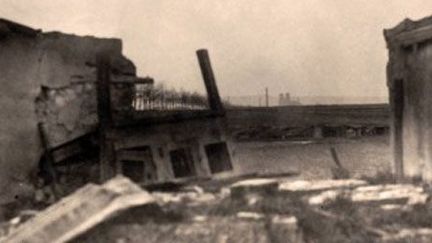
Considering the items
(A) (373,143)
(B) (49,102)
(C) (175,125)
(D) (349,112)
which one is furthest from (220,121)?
(D) (349,112)

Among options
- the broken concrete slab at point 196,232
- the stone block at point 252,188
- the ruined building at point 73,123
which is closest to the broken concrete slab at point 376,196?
the stone block at point 252,188

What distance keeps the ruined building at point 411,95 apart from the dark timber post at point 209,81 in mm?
3338

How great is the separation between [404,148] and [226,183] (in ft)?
8.98

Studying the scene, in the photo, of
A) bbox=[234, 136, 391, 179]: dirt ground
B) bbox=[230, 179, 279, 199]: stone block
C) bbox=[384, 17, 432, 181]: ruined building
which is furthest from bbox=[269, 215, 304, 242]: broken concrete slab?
bbox=[234, 136, 391, 179]: dirt ground

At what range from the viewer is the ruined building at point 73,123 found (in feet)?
36.9

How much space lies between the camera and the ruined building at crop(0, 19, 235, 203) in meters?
11.2

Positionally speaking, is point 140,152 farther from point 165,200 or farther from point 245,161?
point 245,161

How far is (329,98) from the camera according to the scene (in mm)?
80812

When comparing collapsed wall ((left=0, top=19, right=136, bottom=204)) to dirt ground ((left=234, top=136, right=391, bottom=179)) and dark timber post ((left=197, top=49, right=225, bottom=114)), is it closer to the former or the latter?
dark timber post ((left=197, top=49, right=225, bottom=114))

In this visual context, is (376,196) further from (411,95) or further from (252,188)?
(411,95)

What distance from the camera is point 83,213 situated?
732 centimetres

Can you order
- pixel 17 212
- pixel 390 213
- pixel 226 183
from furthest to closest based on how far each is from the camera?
pixel 17 212, pixel 226 183, pixel 390 213

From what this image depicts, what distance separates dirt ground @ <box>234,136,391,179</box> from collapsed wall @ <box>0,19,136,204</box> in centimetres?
679

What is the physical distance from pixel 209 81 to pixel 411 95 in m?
4.01
